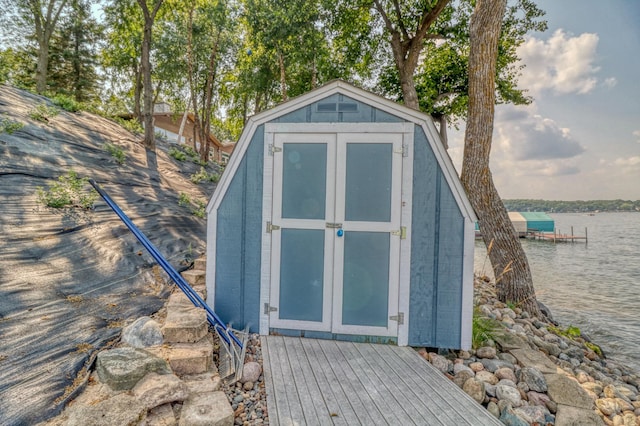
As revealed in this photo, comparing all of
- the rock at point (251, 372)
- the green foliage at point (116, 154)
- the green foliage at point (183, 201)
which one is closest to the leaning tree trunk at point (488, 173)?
the rock at point (251, 372)

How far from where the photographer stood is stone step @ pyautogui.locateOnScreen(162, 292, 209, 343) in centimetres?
236

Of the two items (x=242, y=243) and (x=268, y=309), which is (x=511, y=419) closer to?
(x=268, y=309)

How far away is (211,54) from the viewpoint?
44.2 ft

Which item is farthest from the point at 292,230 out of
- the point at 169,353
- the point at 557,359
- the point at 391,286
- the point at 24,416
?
the point at 557,359

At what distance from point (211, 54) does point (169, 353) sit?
14.4 meters

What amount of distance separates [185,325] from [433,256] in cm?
220

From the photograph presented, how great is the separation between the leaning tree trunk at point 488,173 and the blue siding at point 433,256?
237 cm

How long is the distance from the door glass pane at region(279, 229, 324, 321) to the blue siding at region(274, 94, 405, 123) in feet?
3.47

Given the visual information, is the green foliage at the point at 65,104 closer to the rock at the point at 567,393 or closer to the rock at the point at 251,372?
the rock at the point at 251,372

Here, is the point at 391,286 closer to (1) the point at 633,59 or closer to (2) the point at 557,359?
(2) the point at 557,359

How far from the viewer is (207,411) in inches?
67.3

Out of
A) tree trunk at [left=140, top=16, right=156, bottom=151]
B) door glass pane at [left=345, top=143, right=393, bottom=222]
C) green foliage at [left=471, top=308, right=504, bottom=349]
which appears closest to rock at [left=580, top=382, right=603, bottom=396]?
green foliage at [left=471, top=308, right=504, bottom=349]

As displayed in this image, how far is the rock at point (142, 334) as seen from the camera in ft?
7.63

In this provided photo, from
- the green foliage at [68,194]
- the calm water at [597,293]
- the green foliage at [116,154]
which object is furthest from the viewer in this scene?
the green foliage at [116,154]
